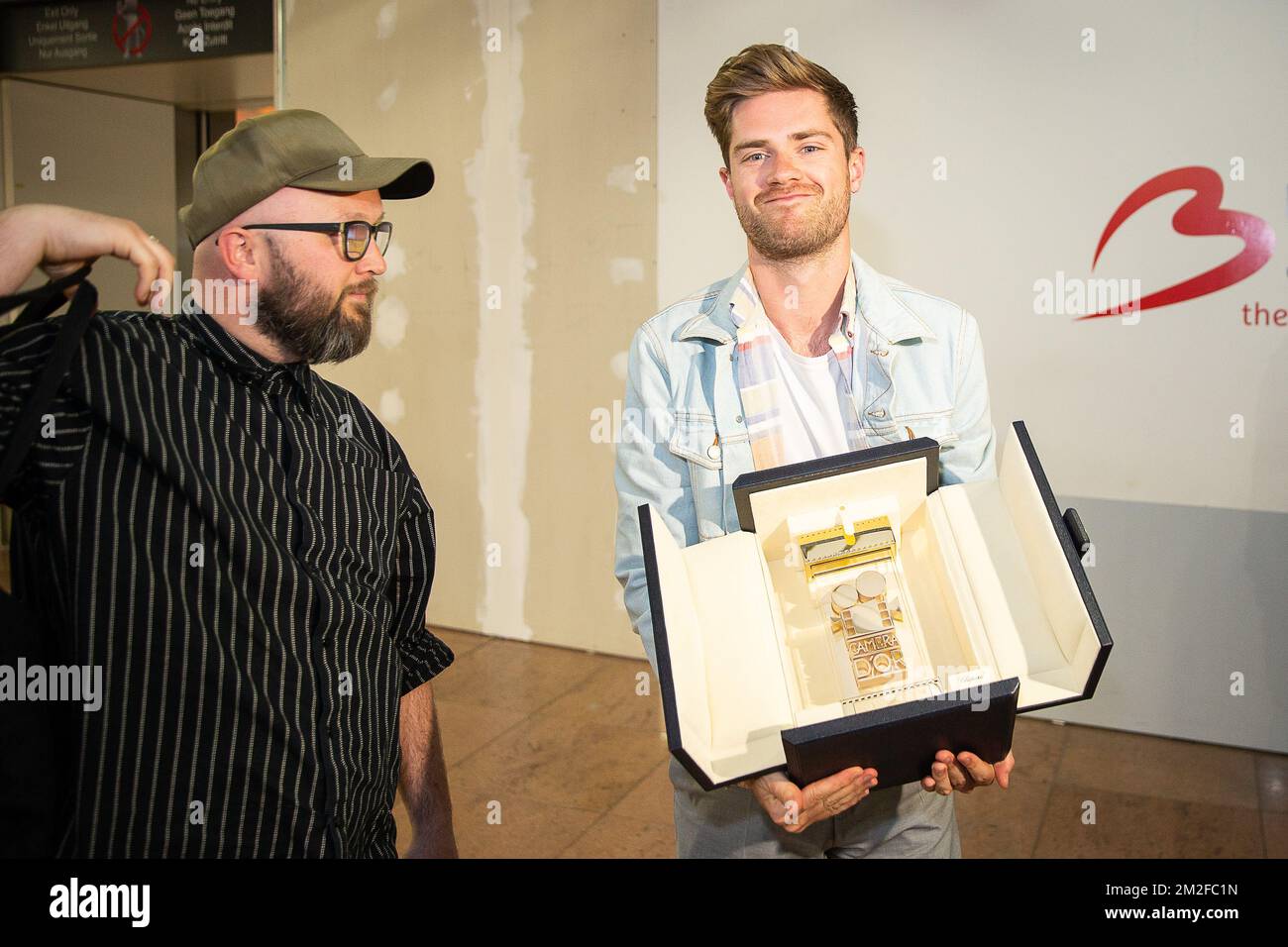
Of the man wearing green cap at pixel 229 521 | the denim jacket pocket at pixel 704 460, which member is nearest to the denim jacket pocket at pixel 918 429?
the denim jacket pocket at pixel 704 460

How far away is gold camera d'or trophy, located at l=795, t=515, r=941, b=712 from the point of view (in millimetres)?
1413

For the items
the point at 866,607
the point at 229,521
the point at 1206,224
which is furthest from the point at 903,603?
the point at 1206,224

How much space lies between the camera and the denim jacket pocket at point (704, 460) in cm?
158

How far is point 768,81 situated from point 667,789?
7.72 ft

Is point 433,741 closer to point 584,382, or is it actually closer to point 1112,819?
point 1112,819

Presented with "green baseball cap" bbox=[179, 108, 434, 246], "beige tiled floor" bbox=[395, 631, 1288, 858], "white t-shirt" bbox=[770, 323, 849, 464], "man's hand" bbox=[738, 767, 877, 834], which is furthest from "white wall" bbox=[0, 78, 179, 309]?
"man's hand" bbox=[738, 767, 877, 834]

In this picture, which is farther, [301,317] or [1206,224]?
[1206,224]

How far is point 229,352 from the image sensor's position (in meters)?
1.29

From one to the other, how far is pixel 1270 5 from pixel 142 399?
137 inches

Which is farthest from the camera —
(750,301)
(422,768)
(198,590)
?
(750,301)

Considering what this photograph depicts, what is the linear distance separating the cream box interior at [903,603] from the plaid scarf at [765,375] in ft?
0.51

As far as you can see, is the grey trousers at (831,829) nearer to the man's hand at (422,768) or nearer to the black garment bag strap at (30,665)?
the man's hand at (422,768)

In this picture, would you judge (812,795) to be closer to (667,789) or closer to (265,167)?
(265,167)
